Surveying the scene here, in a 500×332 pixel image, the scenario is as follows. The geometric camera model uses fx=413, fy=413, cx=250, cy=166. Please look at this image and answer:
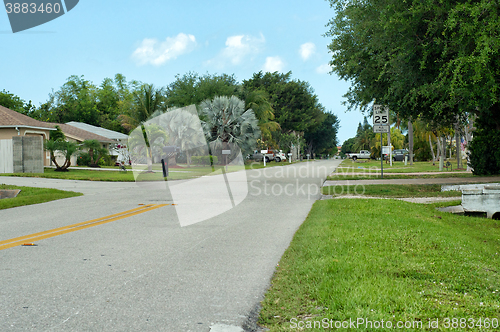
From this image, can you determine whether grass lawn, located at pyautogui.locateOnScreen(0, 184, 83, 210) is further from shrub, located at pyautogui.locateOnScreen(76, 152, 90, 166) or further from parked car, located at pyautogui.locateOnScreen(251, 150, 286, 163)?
parked car, located at pyautogui.locateOnScreen(251, 150, 286, 163)

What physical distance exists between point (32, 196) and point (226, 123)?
3099 cm

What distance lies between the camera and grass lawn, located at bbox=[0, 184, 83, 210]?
13.1 metres

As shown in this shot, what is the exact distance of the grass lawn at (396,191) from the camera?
46.9 ft

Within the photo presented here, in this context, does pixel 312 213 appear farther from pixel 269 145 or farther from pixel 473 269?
pixel 269 145

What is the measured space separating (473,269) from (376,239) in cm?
190

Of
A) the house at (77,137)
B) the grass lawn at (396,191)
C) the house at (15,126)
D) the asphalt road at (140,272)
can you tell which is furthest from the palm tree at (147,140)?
the asphalt road at (140,272)

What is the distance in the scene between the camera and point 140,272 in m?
5.25

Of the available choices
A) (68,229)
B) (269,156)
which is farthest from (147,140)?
(269,156)

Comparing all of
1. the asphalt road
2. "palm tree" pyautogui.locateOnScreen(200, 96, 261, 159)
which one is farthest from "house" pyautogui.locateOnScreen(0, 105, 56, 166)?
the asphalt road

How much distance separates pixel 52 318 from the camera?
3.71 m

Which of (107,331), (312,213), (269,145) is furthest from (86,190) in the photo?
(269,145)

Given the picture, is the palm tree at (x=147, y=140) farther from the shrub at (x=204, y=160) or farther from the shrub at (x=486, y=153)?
the shrub at (x=486, y=153)

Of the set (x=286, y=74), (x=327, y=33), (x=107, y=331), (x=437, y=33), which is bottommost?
(x=107, y=331)

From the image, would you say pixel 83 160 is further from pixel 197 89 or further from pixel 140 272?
pixel 140 272
